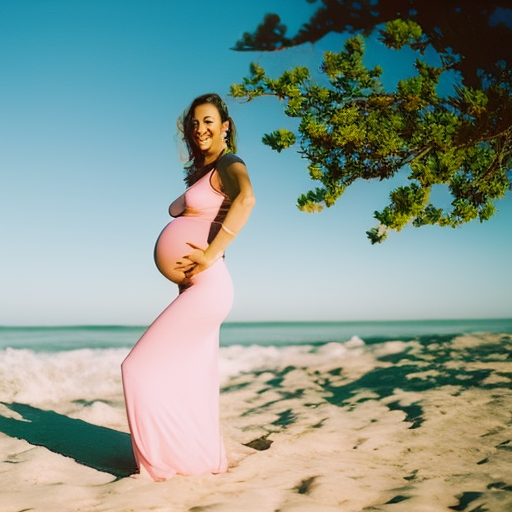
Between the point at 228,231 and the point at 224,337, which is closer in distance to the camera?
the point at 228,231

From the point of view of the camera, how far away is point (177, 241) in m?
2.64

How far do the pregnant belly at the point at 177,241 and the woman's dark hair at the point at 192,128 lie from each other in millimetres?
449

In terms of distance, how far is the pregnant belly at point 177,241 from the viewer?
263 centimetres

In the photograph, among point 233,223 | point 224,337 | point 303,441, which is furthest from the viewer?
point 224,337

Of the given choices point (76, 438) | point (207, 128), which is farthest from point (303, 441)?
point (207, 128)

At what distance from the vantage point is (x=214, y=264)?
2648mm

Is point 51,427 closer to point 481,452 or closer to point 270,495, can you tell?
point 270,495

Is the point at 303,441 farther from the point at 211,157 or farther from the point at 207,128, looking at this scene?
the point at 207,128

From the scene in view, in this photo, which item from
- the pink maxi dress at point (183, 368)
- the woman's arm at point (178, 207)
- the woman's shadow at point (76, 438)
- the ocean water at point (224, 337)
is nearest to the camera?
the pink maxi dress at point (183, 368)

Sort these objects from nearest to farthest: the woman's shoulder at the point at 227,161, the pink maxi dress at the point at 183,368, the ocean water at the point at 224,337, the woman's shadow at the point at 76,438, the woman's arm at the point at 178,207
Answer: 1. the pink maxi dress at the point at 183,368
2. the woman's shoulder at the point at 227,161
3. the woman's arm at the point at 178,207
4. the woman's shadow at the point at 76,438
5. the ocean water at the point at 224,337

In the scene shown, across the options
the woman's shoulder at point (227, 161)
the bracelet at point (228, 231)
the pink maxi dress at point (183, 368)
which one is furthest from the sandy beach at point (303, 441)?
the woman's shoulder at point (227, 161)

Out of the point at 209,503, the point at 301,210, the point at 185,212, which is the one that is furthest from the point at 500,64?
the point at 209,503

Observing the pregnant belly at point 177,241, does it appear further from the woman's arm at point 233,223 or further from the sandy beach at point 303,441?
the sandy beach at point 303,441

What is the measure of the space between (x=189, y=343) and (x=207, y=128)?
1.24 metres
